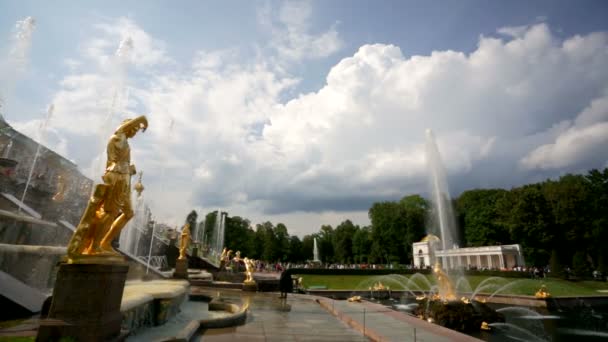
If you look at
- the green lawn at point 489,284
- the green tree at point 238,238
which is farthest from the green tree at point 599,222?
the green tree at point 238,238

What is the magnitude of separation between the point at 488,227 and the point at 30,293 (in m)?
76.3

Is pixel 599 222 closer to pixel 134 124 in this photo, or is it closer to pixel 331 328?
pixel 331 328

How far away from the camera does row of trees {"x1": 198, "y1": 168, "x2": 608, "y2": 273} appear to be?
46.4 m

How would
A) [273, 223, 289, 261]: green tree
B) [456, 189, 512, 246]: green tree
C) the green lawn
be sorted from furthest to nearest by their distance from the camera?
[273, 223, 289, 261]: green tree
[456, 189, 512, 246]: green tree
the green lawn

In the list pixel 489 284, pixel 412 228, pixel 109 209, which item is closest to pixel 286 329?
pixel 109 209

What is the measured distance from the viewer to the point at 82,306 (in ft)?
17.6

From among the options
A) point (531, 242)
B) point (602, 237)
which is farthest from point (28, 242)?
point (602, 237)

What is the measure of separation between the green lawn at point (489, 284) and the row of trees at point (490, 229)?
8621 millimetres

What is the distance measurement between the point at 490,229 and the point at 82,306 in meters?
76.4

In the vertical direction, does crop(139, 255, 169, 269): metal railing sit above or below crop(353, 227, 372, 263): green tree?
below

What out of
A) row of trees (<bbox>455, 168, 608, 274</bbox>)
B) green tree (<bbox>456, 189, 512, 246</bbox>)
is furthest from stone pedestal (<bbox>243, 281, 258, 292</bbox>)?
green tree (<bbox>456, 189, 512, 246</bbox>)

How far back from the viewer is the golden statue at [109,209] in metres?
5.85

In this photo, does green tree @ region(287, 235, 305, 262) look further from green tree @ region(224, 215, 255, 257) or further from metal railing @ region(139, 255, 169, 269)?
metal railing @ region(139, 255, 169, 269)

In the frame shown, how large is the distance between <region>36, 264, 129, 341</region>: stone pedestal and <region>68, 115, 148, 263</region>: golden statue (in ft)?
0.75
